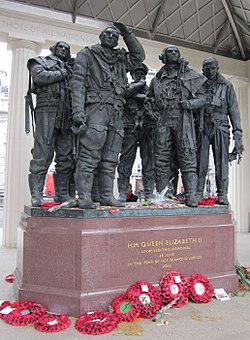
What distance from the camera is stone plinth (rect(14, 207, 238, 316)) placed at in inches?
142

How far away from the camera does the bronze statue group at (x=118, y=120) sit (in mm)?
4172

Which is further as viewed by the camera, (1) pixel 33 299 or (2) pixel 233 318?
(1) pixel 33 299

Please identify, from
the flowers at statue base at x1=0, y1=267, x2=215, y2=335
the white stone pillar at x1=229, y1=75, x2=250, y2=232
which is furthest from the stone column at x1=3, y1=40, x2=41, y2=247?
the white stone pillar at x1=229, y1=75, x2=250, y2=232

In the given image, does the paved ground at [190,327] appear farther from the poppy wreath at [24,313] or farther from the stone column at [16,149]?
the stone column at [16,149]

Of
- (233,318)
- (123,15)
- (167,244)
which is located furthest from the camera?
(123,15)

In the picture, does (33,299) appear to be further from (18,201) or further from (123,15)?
(123,15)

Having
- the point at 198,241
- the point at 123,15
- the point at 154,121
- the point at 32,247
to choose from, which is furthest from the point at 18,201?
the point at 123,15

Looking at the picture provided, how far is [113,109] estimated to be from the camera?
14.0ft

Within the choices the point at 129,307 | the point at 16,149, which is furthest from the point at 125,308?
the point at 16,149

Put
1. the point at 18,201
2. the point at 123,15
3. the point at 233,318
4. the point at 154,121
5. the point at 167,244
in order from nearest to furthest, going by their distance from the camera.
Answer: the point at 233,318
the point at 167,244
the point at 154,121
the point at 18,201
the point at 123,15

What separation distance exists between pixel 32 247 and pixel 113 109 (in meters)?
1.93

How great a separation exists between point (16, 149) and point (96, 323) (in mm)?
6542

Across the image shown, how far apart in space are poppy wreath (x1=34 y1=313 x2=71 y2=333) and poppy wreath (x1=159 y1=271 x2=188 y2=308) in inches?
44.6

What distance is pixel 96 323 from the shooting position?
3199mm
